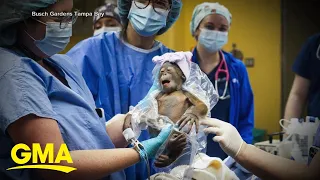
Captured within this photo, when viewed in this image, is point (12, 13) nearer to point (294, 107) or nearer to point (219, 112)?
point (219, 112)

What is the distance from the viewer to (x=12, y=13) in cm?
86

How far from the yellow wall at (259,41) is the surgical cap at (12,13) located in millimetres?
510

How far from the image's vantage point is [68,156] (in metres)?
0.81

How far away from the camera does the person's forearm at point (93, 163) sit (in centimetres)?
81

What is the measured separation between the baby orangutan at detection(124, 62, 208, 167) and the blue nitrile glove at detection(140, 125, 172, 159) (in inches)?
1.5

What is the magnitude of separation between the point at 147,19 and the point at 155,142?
1.31ft

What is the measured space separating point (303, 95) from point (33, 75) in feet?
3.05

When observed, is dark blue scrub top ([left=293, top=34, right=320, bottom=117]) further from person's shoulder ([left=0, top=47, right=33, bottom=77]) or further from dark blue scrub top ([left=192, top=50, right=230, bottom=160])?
person's shoulder ([left=0, top=47, right=33, bottom=77])

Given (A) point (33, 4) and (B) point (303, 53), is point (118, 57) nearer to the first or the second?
(A) point (33, 4)

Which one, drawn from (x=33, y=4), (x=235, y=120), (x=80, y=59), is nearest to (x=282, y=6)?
(x=235, y=120)

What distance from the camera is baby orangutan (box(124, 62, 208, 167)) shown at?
3.17 feet

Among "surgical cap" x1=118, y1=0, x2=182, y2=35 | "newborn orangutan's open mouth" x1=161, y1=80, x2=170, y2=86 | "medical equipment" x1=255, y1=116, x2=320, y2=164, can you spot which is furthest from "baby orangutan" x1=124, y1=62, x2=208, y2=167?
"medical equipment" x1=255, y1=116, x2=320, y2=164

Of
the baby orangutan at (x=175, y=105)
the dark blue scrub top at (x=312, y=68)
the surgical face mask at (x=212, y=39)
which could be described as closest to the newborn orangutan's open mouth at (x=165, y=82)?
the baby orangutan at (x=175, y=105)

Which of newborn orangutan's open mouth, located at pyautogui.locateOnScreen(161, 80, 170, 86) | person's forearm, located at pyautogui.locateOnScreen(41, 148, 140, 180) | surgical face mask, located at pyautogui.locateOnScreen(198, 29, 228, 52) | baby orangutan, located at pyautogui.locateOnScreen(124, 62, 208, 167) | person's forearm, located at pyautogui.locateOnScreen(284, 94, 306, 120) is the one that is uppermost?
surgical face mask, located at pyautogui.locateOnScreen(198, 29, 228, 52)
